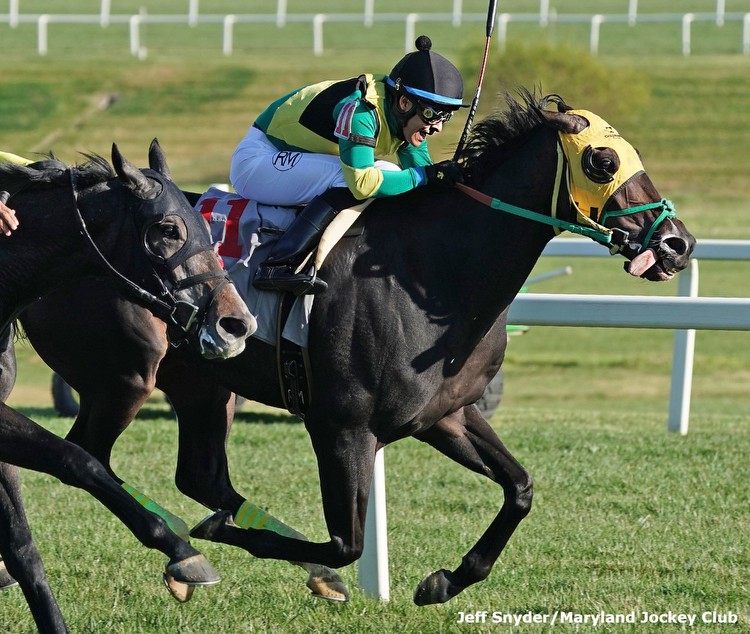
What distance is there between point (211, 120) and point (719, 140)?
11.8 m

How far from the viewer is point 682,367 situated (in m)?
8.30

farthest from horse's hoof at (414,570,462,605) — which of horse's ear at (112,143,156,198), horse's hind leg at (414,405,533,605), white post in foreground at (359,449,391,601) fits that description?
horse's ear at (112,143,156,198)

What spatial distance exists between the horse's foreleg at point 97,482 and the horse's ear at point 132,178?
0.84m

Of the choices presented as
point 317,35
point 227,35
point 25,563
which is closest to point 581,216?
point 25,563

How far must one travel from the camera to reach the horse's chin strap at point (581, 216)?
177 inches

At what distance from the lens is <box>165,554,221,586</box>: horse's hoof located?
13.2 feet

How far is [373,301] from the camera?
461 cm

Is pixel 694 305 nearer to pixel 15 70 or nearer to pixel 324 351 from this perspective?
pixel 324 351

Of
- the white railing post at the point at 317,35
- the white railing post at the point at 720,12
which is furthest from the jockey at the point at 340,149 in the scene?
the white railing post at the point at 317,35

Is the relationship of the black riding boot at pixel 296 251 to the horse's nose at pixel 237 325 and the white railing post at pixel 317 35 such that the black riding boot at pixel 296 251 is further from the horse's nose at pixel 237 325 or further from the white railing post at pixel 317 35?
the white railing post at pixel 317 35

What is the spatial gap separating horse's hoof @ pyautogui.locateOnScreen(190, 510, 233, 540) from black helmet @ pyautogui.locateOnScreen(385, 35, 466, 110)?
5.65 ft

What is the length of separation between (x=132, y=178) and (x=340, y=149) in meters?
0.83

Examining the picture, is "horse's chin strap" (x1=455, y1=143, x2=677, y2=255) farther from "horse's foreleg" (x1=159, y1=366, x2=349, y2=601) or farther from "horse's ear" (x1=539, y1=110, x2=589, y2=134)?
"horse's foreleg" (x1=159, y1=366, x2=349, y2=601)

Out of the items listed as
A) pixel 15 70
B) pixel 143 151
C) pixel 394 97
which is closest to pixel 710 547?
pixel 394 97
